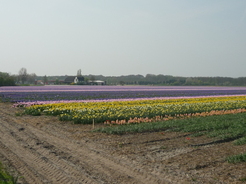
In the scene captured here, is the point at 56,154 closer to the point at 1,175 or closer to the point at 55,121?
the point at 1,175

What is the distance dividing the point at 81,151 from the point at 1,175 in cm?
304

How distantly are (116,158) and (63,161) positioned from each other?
4.95 feet

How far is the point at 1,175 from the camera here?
6715mm

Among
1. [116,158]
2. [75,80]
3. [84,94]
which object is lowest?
[116,158]

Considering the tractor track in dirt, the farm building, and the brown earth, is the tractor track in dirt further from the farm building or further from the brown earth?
the farm building

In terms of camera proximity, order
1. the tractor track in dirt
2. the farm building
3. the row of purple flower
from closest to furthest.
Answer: the tractor track in dirt
the row of purple flower
the farm building

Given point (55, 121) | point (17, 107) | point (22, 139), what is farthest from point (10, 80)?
point (22, 139)

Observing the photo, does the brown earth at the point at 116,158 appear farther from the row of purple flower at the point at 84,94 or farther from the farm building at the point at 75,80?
the farm building at the point at 75,80

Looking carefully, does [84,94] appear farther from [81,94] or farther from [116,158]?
[116,158]

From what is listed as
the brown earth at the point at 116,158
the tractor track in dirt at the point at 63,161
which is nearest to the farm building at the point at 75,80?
the brown earth at the point at 116,158

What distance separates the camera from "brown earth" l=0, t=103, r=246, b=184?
682 cm

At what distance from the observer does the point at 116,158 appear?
852 cm

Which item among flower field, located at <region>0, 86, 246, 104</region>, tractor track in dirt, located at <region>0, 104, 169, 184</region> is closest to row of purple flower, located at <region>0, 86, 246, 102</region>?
flower field, located at <region>0, 86, 246, 104</region>

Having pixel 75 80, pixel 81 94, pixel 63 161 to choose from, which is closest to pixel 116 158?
pixel 63 161
